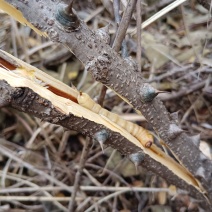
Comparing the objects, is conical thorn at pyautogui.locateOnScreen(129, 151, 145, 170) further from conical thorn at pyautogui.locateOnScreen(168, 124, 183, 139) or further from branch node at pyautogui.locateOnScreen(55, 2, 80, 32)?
branch node at pyautogui.locateOnScreen(55, 2, 80, 32)

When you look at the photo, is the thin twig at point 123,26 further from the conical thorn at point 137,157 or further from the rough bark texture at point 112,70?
the conical thorn at point 137,157

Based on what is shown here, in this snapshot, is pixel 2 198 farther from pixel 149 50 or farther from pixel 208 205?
pixel 149 50

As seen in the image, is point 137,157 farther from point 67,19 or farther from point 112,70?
point 67,19

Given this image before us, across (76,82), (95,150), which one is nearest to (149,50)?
(76,82)

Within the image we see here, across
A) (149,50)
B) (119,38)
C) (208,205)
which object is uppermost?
(149,50)

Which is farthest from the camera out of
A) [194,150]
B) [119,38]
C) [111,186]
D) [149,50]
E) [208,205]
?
[149,50]

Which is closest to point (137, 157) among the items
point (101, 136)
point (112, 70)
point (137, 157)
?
point (137, 157)
